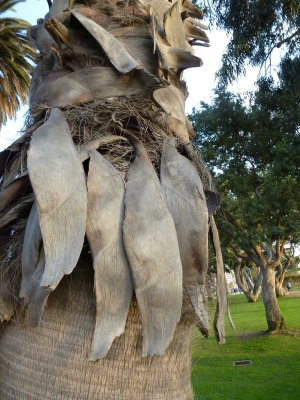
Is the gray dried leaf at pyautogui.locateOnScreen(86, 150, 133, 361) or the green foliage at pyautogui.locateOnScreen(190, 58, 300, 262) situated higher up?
the green foliage at pyautogui.locateOnScreen(190, 58, 300, 262)

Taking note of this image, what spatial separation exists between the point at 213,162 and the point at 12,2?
8.67 metres

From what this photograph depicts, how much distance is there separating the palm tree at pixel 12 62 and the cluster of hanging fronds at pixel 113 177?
1246cm

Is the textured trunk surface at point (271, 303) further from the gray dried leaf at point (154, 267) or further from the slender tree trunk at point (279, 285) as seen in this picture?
the gray dried leaf at point (154, 267)

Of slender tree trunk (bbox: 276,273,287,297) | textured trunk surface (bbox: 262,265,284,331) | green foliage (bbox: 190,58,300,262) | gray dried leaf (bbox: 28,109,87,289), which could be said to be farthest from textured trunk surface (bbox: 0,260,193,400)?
slender tree trunk (bbox: 276,273,287,297)

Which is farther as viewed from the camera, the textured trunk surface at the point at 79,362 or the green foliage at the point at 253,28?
the green foliage at the point at 253,28

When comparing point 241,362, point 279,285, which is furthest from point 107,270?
point 279,285

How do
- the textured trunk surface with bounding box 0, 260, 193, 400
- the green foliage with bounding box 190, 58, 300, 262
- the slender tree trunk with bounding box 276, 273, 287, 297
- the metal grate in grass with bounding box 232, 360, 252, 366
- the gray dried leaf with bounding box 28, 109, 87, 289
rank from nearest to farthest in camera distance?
the gray dried leaf with bounding box 28, 109, 87, 289 < the textured trunk surface with bounding box 0, 260, 193, 400 < the green foliage with bounding box 190, 58, 300, 262 < the metal grate in grass with bounding box 232, 360, 252, 366 < the slender tree trunk with bounding box 276, 273, 287, 297

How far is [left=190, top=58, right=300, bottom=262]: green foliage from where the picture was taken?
10602mm

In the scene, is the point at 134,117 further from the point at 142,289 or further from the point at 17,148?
the point at 142,289

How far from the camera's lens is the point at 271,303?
15633 mm

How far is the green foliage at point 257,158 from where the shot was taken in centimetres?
1060

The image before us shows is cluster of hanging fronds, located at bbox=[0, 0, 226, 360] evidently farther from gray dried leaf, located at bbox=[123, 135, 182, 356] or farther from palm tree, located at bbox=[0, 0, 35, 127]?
palm tree, located at bbox=[0, 0, 35, 127]

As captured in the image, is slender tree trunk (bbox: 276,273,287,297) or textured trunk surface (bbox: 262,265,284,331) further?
slender tree trunk (bbox: 276,273,287,297)

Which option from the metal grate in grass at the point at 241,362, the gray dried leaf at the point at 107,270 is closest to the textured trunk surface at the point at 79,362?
the gray dried leaf at the point at 107,270
